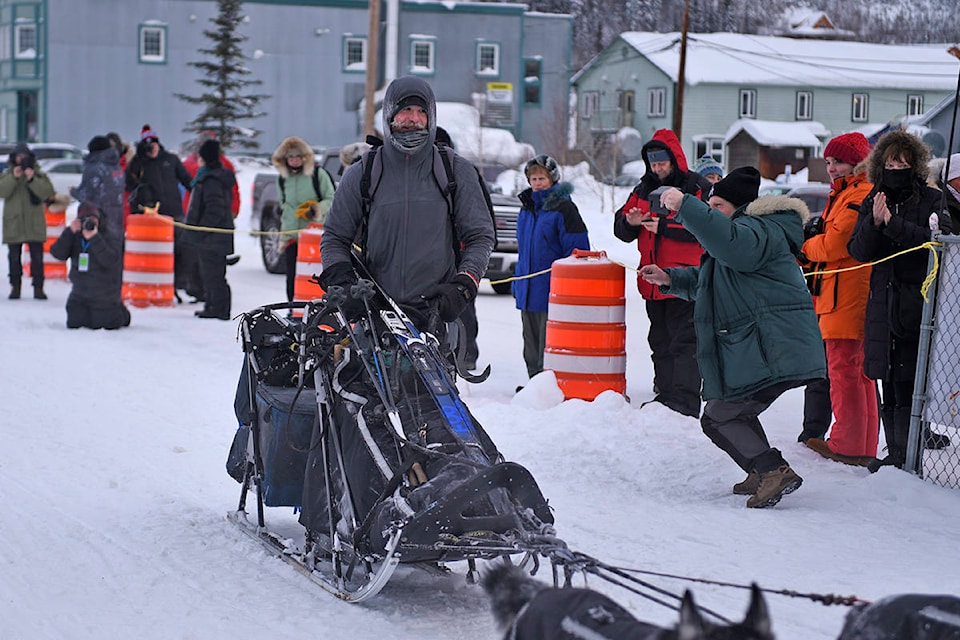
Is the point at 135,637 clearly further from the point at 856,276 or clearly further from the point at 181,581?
the point at 856,276

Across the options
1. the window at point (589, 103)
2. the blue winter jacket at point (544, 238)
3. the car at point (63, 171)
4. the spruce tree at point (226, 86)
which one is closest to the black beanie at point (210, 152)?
the blue winter jacket at point (544, 238)

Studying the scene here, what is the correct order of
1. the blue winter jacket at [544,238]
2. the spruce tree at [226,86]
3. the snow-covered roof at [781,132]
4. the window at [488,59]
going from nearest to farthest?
the blue winter jacket at [544,238]
the spruce tree at [226,86]
the snow-covered roof at [781,132]
the window at [488,59]

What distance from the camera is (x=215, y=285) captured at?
13469 mm

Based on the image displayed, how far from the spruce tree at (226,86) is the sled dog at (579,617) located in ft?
152

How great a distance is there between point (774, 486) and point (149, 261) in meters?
9.61

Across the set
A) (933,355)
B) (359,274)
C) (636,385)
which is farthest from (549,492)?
(636,385)

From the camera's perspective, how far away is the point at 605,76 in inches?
2566

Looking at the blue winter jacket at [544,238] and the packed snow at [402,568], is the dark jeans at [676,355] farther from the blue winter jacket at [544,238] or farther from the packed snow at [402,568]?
the blue winter jacket at [544,238]

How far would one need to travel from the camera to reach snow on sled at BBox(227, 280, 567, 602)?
165 inches

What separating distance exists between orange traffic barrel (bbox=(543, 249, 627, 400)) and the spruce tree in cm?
4077

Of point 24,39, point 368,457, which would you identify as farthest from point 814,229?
point 24,39

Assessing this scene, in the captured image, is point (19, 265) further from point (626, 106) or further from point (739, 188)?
point (626, 106)

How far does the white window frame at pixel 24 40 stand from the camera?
5200 centimetres

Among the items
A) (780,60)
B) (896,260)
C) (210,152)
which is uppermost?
(780,60)
